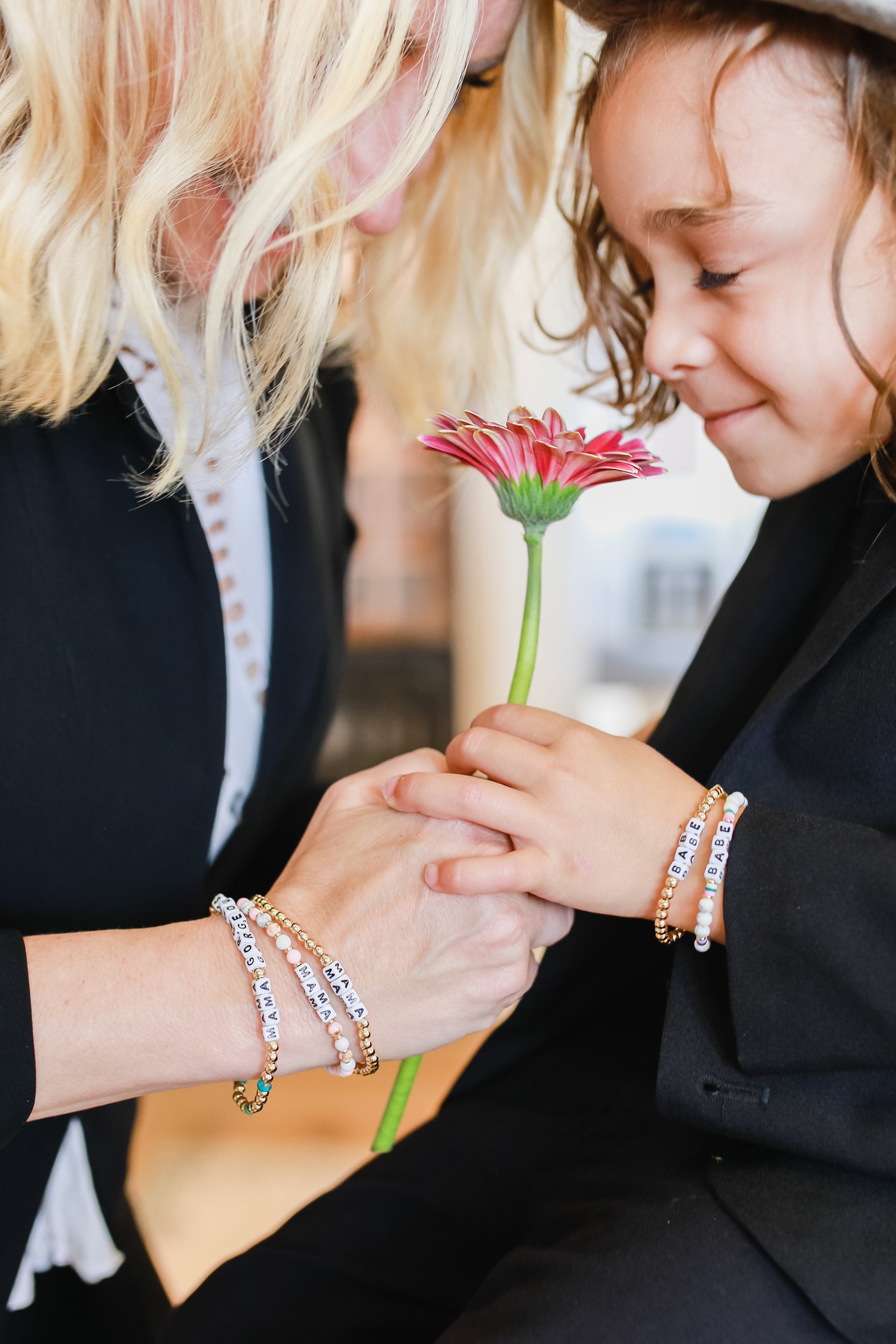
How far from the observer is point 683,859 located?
0.63 m

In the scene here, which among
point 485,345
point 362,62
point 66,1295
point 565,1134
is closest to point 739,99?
point 362,62

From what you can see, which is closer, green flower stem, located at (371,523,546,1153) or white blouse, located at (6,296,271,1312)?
green flower stem, located at (371,523,546,1153)

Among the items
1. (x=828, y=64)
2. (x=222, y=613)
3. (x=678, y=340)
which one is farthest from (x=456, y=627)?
(x=828, y=64)

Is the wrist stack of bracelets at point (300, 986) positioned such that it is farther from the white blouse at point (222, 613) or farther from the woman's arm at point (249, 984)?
the white blouse at point (222, 613)

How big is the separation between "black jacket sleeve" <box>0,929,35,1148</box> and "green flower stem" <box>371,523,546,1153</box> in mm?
201

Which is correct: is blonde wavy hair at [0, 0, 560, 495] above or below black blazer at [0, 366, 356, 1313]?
above

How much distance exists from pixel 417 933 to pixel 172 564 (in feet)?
1.18

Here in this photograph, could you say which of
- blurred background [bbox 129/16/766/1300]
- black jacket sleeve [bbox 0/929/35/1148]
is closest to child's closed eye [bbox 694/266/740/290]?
black jacket sleeve [bbox 0/929/35/1148]

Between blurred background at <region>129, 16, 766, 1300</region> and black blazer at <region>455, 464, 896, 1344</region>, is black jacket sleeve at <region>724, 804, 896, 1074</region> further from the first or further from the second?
blurred background at <region>129, 16, 766, 1300</region>

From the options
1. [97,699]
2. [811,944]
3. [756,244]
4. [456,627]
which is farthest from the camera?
Result: [456,627]

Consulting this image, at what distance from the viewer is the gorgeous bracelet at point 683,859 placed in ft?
2.05

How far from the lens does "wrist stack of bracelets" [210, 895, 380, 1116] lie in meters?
0.64

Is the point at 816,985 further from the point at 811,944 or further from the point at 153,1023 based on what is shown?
the point at 153,1023

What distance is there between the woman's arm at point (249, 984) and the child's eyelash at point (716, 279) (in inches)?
14.5
